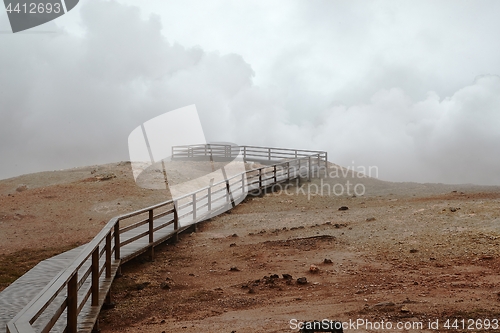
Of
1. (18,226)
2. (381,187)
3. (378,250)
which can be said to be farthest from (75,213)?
(381,187)

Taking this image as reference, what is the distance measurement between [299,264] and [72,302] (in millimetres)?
5299

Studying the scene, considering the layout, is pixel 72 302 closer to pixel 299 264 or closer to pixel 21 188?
pixel 299 264

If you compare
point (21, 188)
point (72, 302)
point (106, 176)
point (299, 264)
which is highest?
point (106, 176)

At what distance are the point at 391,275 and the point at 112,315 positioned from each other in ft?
15.0

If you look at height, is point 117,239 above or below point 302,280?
above

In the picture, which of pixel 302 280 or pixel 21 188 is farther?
pixel 21 188

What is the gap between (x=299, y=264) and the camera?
9227 millimetres

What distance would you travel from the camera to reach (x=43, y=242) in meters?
13.4

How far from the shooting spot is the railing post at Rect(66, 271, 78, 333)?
15.6ft

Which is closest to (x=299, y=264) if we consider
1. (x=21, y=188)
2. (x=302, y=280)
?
(x=302, y=280)

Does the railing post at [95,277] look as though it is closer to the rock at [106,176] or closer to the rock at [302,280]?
the rock at [302,280]

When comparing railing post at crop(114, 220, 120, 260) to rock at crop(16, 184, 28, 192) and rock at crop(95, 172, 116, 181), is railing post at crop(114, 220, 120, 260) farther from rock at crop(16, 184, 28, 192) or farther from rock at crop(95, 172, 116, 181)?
rock at crop(16, 184, 28, 192)

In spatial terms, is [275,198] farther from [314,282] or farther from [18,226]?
[314,282]

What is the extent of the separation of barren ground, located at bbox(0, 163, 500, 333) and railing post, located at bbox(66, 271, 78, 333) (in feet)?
4.86
